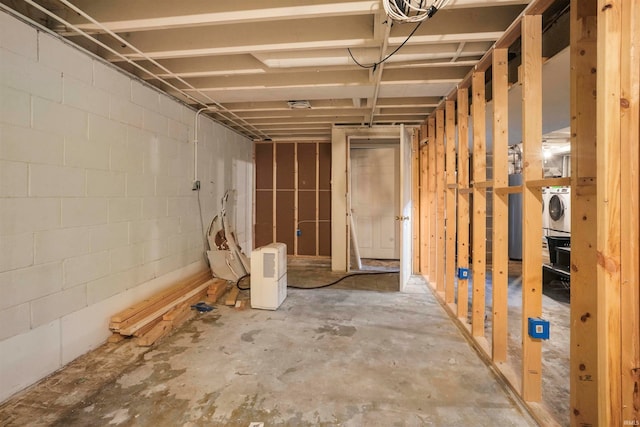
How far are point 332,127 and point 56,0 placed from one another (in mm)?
3717

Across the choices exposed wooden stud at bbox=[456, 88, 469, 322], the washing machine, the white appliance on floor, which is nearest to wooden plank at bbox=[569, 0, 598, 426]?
exposed wooden stud at bbox=[456, 88, 469, 322]

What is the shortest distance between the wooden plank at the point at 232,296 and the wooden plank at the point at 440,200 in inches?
103

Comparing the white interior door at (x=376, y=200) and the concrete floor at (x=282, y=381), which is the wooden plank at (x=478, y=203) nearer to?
the concrete floor at (x=282, y=381)

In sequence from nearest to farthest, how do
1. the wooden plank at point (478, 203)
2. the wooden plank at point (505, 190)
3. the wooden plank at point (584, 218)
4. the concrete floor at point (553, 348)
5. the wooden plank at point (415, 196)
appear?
the wooden plank at point (584, 218), the concrete floor at point (553, 348), the wooden plank at point (505, 190), the wooden plank at point (478, 203), the wooden plank at point (415, 196)

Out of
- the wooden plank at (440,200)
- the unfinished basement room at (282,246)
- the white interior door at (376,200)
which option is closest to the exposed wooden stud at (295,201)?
the white interior door at (376,200)

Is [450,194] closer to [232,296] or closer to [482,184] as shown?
[482,184]

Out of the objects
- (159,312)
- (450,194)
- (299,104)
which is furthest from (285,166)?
(159,312)

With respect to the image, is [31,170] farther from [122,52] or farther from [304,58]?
[304,58]

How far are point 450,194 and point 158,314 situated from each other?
3.36 meters

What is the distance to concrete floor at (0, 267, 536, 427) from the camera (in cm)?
175

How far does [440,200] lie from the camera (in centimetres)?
398

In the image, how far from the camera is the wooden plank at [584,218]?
1.46m

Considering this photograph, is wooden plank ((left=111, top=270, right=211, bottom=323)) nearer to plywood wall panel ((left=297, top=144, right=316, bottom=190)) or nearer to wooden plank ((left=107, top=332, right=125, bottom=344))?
wooden plank ((left=107, top=332, right=125, bottom=344))

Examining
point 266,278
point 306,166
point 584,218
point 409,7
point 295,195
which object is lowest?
point 266,278
